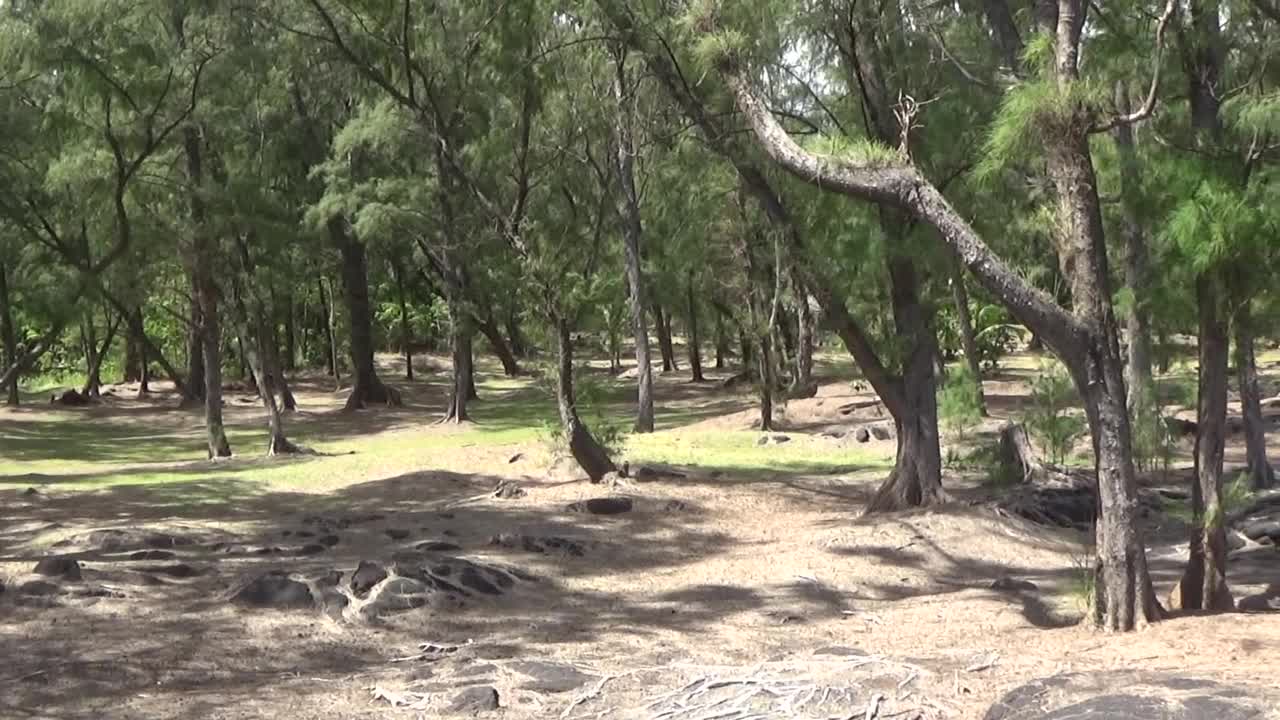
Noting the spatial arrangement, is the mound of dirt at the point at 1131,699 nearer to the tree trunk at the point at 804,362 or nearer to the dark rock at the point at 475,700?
the dark rock at the point at 475,700

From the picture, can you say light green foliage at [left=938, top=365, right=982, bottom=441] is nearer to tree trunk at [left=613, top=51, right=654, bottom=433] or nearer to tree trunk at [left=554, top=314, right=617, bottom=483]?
tree trunk at [left=554, top=314, right=617, bottom=483]

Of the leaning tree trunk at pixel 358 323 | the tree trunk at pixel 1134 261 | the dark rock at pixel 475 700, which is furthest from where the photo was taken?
the leaning tree trunk at pixel 358 323

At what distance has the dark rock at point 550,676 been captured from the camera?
→ 7609mm

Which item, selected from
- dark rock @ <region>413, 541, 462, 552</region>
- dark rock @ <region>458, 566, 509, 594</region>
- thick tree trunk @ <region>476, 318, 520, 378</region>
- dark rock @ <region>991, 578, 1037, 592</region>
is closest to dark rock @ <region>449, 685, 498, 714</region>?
dark rock @ <region>458, 566, 509, 594</region>

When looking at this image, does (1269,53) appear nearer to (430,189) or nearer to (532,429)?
(532,429)

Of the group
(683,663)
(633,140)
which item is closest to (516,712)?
(683,663)

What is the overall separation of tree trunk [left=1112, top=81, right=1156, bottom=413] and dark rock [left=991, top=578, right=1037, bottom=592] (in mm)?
2397

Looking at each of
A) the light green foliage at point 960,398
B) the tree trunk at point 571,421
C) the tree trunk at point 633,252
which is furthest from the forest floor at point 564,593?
the tree trunk at point 633,252

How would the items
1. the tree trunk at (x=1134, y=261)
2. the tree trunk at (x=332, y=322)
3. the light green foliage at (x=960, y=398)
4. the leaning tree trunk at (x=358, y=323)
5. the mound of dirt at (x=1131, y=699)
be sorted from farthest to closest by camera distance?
the tree trunk at (x=332, y=322) → the leaning tree trunk at (x=358, y=323) → the light green foliage at (x=960, y=398) → the tree trunk at (x=1134, y=261) → the mound of dirt at (x=1131, y=699)

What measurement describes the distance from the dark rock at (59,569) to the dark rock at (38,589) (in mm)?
261

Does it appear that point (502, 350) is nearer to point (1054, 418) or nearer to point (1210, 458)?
point (1054, 418)

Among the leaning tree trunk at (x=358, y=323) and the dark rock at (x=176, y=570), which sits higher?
the leaning tree trunk at (x=358, y=323)

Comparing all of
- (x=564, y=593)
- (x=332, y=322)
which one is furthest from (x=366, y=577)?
(x=332, y=322)

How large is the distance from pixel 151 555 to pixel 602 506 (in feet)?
16.4
